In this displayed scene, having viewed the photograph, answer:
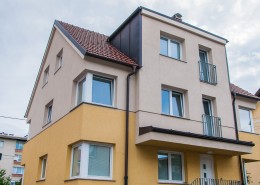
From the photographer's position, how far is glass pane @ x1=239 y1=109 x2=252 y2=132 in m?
15.3

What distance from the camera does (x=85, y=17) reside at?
570 inches

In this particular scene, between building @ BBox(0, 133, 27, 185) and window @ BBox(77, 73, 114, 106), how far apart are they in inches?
1692

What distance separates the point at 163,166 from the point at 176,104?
2.76 meters

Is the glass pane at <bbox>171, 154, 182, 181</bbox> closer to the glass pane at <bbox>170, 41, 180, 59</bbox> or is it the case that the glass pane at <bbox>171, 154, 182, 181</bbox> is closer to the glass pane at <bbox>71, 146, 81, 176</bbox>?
the glass pane at <bbox>71, 146, 81, 176</bbox>

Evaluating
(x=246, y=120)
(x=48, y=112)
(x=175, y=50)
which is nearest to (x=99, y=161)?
(x=48, y=112)

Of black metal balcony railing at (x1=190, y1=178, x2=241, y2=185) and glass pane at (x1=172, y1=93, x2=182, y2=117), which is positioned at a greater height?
glass pane at (x1=172, y1=93, x2=182, y2=117)

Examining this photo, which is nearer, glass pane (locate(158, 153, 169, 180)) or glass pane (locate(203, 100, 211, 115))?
glass pane (locate(158, 153, 169, 180))

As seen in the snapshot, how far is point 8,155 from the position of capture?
5038 centimetres

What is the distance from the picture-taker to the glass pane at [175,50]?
13.9 meters

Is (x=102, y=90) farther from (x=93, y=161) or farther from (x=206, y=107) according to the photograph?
(x=206, y=107)

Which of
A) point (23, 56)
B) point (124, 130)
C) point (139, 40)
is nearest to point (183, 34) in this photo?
point (139, 40)

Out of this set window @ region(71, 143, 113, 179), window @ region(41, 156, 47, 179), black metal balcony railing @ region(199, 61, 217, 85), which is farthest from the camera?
window @ region(41, 156, 47, 179)

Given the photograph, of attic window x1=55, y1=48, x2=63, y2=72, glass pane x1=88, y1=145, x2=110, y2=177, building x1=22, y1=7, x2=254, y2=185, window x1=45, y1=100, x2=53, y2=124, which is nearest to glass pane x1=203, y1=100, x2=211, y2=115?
building x1=22, y1=7, x2=254, y2=185

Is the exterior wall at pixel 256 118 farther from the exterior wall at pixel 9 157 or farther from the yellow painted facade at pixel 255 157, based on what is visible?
the exterior wall at pixel 9 157
